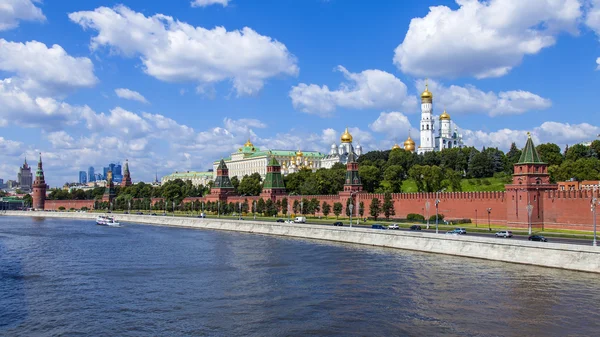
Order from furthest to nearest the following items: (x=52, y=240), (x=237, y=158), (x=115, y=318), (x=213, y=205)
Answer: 1. (x=237, y=158)
2. (x=213, y=205)
3. (x=52, y=240)
4. (x=115, y=318)

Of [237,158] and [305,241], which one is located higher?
[237,158]

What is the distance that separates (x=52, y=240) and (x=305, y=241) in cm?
2487

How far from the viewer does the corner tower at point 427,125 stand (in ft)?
478

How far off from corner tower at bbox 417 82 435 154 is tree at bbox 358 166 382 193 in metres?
46.3

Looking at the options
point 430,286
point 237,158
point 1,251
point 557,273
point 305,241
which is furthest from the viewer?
point 237,158

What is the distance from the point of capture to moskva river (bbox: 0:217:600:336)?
22.2 metres

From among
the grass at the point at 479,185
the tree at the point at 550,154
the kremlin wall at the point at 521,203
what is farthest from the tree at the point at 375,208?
the tree at the point at 550,154

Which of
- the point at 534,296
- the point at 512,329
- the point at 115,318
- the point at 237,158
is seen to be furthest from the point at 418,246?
the point at 237,158

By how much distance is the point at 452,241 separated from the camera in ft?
132

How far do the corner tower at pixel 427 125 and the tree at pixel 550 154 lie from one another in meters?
48.0

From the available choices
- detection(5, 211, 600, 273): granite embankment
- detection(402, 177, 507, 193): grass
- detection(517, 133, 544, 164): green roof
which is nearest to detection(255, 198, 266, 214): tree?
detection(5, 211, 600, 273): granite embankment

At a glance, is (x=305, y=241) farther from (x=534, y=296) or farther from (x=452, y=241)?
(x=534, y=296)

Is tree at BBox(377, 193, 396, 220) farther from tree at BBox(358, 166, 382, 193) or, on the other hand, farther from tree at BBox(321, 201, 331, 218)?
tree at BBox(358, 166, 382, 193)

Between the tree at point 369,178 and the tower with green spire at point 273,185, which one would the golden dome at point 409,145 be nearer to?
the tree at point 369,178
